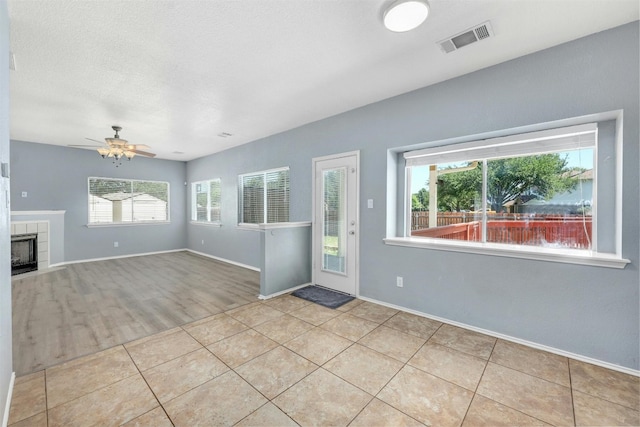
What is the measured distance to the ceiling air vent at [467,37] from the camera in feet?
6.82

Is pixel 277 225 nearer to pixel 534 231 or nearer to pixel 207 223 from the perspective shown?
pixel 534 231

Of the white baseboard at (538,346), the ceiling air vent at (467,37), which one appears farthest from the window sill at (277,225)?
the ceiling air vent at (467,37)

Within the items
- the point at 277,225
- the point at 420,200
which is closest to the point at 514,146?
the point at 420,200

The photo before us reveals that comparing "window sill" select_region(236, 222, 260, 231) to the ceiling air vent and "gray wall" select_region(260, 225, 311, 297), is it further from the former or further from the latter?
the ceiling air vent

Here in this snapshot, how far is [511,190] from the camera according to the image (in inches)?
110

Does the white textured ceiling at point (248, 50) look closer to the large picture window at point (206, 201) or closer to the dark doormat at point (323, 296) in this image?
the dark doormat at point (323, 296)

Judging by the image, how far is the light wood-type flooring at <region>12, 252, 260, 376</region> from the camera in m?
2.53

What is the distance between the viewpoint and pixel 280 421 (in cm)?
163

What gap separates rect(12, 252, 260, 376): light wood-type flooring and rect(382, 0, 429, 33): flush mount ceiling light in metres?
3.41

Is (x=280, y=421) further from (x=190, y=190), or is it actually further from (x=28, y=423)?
(x=190, y=190)

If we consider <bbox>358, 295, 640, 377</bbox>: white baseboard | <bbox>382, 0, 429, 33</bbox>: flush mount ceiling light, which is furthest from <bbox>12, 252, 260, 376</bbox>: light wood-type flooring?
<bbox>382, 0, 429, 33</bbox>: flush mount ceiling light

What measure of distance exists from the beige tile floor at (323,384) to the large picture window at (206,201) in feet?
14.2

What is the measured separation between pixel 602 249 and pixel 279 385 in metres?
2.91

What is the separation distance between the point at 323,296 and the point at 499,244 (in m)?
2.24
